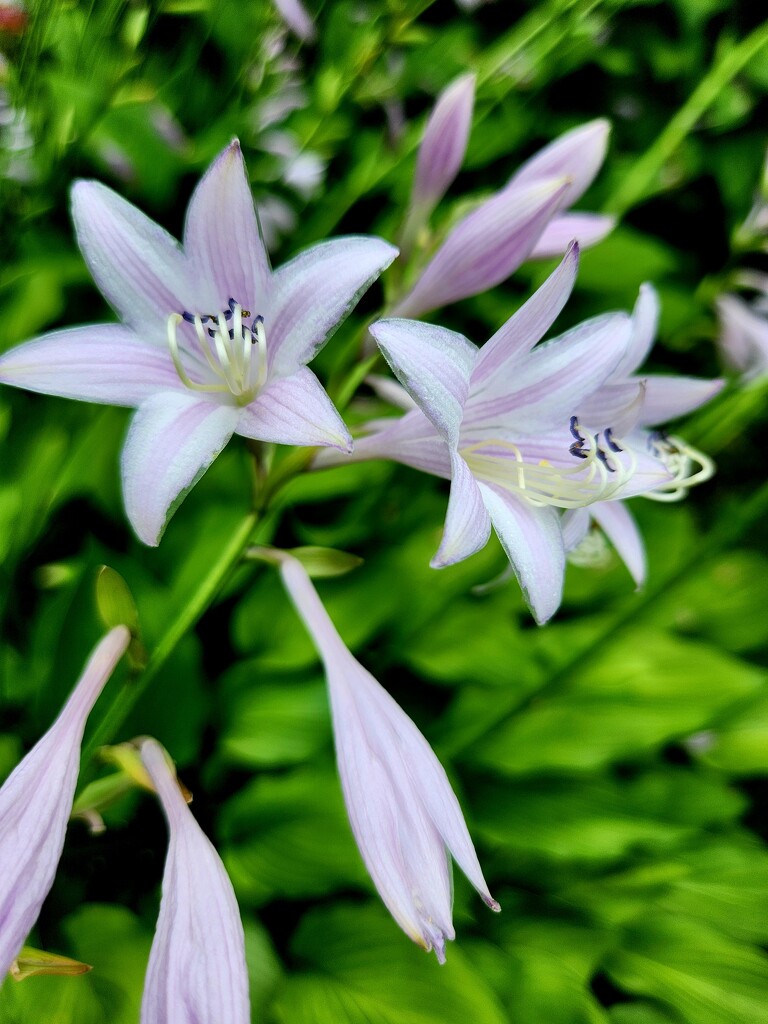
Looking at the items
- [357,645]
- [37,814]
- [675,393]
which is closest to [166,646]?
[37,814]

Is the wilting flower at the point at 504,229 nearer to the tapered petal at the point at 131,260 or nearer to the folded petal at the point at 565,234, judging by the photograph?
the folded petal at the point at 565,234

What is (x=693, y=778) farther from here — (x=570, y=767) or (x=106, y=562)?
(x=106, y=562)

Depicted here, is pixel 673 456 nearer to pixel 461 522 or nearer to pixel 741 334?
pixel 461 522

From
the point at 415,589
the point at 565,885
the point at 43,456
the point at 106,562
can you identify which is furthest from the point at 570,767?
the point at 43,456

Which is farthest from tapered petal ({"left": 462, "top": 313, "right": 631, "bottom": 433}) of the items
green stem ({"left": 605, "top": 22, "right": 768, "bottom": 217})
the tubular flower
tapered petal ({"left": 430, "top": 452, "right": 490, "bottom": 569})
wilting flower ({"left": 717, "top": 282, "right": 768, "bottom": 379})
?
wilting flower ({"left": 717, "top": 282, "right": 768, "bottom": 379})

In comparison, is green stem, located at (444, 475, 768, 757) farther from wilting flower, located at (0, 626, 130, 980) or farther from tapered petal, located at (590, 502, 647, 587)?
wilting flower, located at (0, 626, 130, 980)

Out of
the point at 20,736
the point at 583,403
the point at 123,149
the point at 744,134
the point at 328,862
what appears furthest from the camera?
the point at 744,134

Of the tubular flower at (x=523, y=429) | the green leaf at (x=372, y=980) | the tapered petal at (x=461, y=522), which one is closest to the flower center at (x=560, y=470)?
the tubular flower at (x=523, y=429)

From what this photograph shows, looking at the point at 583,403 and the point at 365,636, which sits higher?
the point at 583,403
